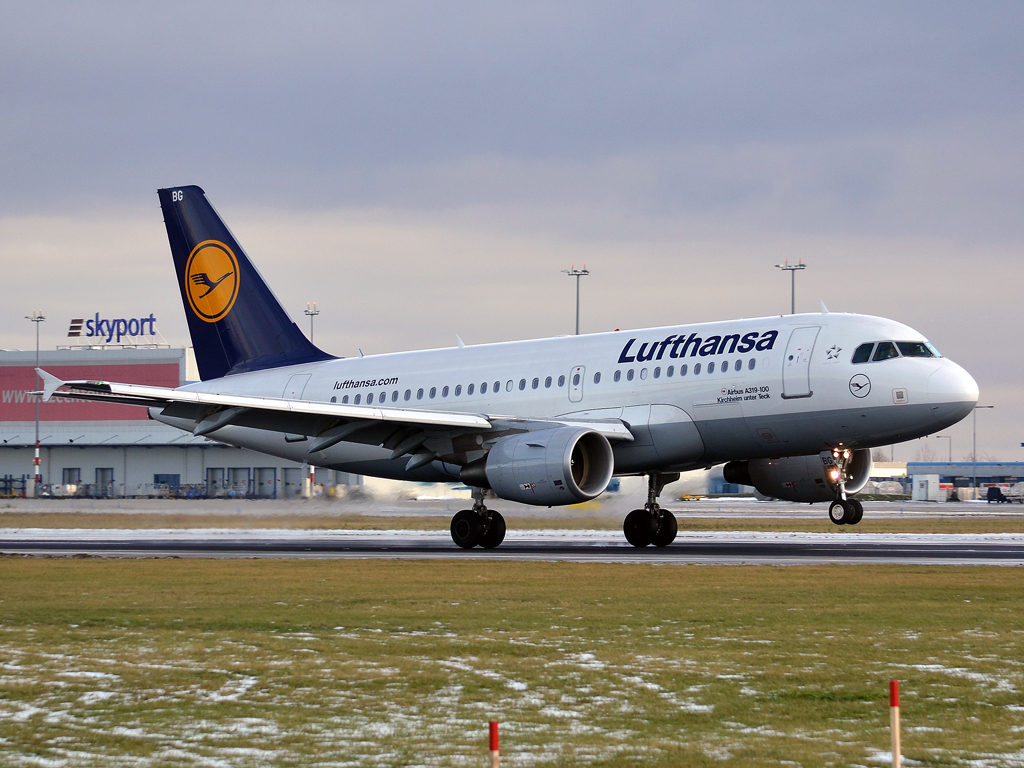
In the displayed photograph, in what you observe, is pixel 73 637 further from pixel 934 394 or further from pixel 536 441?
pixel 934 394

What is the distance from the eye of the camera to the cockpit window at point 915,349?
2833 centimetres

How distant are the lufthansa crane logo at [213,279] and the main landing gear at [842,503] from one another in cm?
1943

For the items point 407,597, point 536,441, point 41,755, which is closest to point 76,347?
point 536,441

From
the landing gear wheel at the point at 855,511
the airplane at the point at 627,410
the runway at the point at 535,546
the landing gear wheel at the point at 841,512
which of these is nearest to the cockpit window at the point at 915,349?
the airplane at the point at 627,410

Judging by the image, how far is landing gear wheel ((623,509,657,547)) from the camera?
32719mm

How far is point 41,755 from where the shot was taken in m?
9.02

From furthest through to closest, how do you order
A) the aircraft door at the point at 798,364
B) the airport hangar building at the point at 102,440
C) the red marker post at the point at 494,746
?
the airport hangar building at the point at 102,440
the aircraft door at the point at 798,364
the red marker post at the point at 494,746

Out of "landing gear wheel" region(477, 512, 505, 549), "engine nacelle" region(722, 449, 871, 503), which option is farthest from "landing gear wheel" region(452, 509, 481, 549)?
"engine nacelle" region(722, 449, 871, 503)

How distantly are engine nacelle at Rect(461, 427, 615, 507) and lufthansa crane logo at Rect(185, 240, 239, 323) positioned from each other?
44.4 feet

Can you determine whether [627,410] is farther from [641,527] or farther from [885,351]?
[885,351]

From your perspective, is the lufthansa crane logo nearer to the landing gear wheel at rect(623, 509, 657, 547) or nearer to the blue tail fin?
the blue tail fin

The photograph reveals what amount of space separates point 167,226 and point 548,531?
15529mm

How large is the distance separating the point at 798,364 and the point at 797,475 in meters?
4.94

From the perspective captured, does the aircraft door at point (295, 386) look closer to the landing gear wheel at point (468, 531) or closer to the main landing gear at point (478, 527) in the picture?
the main landing gear at point (478, 527)
